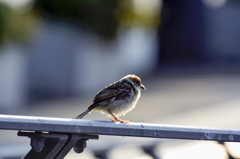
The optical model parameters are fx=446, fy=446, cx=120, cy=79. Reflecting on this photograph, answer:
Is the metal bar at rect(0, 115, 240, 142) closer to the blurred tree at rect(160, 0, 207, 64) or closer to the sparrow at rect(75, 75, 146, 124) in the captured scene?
the sparrow at rect(75, 75, 146, 124)

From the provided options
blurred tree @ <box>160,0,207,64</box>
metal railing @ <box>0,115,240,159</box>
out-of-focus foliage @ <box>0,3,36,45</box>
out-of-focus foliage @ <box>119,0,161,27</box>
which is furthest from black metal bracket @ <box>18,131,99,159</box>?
blurred tree @ <box>160,0,207,64</box>

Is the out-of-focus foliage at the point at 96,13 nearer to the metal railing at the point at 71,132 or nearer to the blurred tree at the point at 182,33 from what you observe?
the blurred tree at the point at 182,33

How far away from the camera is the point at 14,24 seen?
1295cm

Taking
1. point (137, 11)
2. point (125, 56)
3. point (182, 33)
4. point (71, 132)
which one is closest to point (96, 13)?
point (137, 11)

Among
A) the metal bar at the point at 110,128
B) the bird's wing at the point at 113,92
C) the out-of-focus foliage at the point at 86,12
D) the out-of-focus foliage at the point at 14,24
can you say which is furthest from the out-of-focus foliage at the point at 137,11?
the metal bar at the point at 110,128

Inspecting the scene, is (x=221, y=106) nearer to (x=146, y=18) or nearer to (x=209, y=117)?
(x=209, y=117)

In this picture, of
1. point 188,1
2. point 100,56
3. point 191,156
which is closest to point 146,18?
point 100,56

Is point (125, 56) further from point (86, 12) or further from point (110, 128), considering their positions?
point (110, 128)

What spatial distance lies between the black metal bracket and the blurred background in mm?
7181

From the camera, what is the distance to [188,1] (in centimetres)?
1970

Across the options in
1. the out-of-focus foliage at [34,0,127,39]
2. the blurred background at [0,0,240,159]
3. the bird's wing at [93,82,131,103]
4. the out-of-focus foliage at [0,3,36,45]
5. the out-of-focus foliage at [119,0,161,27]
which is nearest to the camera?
the bird's wing at [93,82,131,103]

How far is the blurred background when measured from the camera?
12992 mm

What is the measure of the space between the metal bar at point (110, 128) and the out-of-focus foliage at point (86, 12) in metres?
12.5

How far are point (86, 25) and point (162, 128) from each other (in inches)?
529
